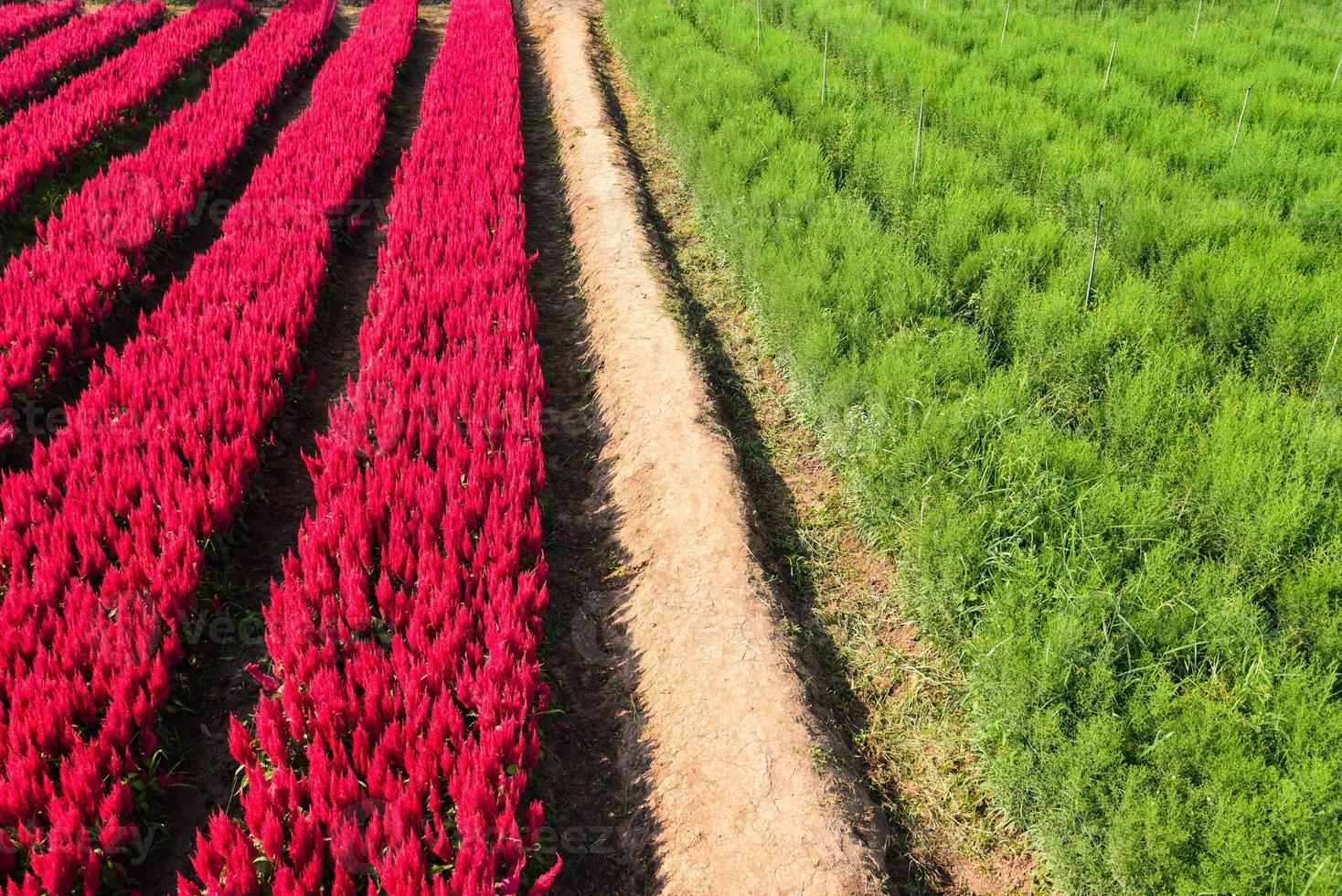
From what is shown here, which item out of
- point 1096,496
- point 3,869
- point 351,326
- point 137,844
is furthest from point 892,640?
point 351,326

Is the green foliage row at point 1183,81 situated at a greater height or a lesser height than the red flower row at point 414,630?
greater

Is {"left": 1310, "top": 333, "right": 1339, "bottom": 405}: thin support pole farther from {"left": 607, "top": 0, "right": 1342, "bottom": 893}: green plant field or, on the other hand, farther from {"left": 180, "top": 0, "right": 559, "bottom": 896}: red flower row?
{"left": 180, "top": 0, "right": 559, "bottom": 896}: red flower row

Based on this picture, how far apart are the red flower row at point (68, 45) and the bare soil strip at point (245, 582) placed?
23.6ft

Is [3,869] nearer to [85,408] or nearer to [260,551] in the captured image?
[260,551]

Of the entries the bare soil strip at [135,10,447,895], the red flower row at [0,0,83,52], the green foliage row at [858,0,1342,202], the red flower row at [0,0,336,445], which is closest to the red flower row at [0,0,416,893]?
the bare soil strip at [135,10,447,895]

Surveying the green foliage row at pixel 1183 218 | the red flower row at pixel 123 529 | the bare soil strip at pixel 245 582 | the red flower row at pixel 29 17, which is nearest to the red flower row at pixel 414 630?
the bare soil strip at pixel 245 582

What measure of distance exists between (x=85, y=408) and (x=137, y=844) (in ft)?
9.16

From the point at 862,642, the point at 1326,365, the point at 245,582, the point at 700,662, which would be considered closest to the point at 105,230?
the point at 245,582

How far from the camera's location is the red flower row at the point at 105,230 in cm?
559

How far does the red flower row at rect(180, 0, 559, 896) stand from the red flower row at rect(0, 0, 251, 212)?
4.91 m

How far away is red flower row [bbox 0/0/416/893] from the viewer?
2.85 meters

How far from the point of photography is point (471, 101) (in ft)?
33.5

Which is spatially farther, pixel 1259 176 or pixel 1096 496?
pixel 1259 176

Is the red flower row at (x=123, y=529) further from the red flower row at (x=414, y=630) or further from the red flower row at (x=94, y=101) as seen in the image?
the red flower row at (x=94, y=101)
